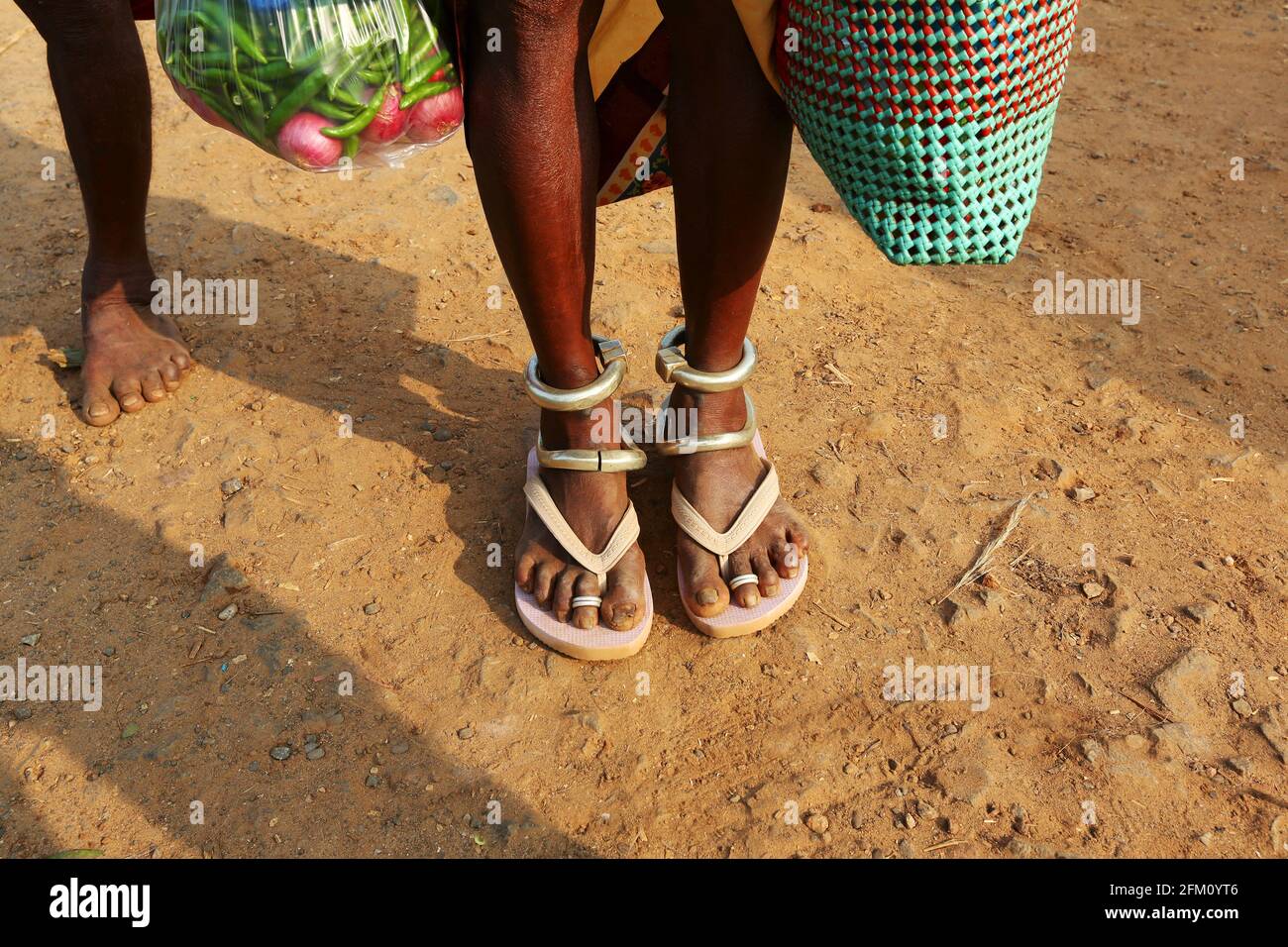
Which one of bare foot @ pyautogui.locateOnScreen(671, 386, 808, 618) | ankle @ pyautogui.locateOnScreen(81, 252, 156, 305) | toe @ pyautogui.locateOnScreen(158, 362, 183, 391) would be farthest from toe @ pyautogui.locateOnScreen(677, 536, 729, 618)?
ankle @ pyautogui.locateOnScreen(81, 252, 156, 305)

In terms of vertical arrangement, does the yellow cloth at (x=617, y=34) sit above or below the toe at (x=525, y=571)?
above

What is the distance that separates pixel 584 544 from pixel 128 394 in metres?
1.25

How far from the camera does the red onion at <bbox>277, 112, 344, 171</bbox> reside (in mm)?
1438

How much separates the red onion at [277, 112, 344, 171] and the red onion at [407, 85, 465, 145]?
0.13 meters

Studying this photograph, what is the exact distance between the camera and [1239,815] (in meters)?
1.70

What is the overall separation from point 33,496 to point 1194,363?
277 cm

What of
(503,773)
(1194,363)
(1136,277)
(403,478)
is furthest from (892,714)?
(1136,277)

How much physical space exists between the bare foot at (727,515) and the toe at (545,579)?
0.25 m

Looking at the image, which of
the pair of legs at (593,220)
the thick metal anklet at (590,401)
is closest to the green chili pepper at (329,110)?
the pair of legs at (593,220)

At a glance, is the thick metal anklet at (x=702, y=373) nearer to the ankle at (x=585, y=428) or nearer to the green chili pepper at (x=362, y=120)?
the ankle at (x=585, y=428)

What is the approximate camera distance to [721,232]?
72.2 inches

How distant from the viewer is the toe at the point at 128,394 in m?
2.48

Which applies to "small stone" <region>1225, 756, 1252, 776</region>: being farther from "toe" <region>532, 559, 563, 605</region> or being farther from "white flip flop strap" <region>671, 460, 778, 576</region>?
"toe" <region>532, 559, 563, 605</region>

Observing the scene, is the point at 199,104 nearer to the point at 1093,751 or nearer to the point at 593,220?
the point at 593,220
